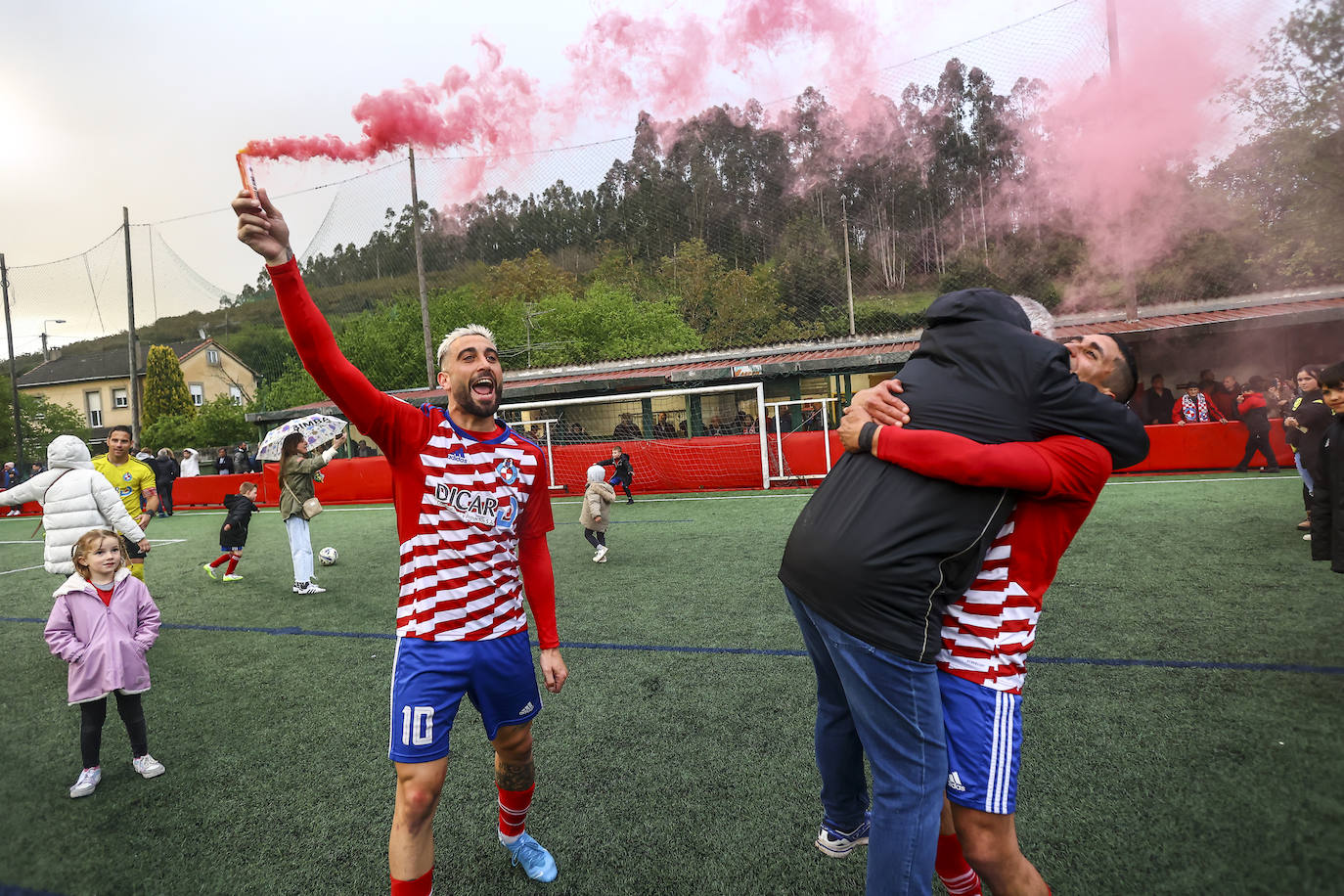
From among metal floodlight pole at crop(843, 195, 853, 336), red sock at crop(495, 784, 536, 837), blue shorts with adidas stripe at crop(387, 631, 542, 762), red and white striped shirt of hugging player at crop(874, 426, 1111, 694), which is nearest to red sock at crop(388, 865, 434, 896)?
blue shorts with adidas stripe at crop(387, 631, 542, 762)

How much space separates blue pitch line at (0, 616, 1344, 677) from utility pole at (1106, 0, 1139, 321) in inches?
391

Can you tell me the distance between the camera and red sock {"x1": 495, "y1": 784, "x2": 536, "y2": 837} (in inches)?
103

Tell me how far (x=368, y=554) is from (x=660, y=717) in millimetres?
7662

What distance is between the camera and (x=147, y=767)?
12.0ft

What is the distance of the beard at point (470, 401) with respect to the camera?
238cm

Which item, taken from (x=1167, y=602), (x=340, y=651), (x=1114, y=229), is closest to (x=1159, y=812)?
(x=1167, y=602)

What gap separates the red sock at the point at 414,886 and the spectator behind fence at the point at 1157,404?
1796cm

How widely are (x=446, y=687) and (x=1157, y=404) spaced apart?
60.4ft

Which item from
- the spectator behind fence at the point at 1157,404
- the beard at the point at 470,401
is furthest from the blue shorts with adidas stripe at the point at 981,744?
the spectator behind fence at the point at 1157,404

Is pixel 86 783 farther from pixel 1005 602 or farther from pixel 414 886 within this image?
pixel 1005 602

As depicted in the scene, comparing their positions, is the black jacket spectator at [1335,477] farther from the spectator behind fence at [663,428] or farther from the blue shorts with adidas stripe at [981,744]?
the spectator behind fence at [663,428]

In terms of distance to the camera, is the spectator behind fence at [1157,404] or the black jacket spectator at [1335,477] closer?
the black jacket spectator at [1335,477]

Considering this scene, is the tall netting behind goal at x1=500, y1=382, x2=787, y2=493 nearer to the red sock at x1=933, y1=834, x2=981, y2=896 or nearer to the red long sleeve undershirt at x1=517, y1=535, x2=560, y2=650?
the red long sleeve undershirt at x1=517, y1=535, x2=560, y2=650

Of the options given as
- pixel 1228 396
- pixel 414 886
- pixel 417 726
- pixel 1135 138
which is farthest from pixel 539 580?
pixel 1228 396
